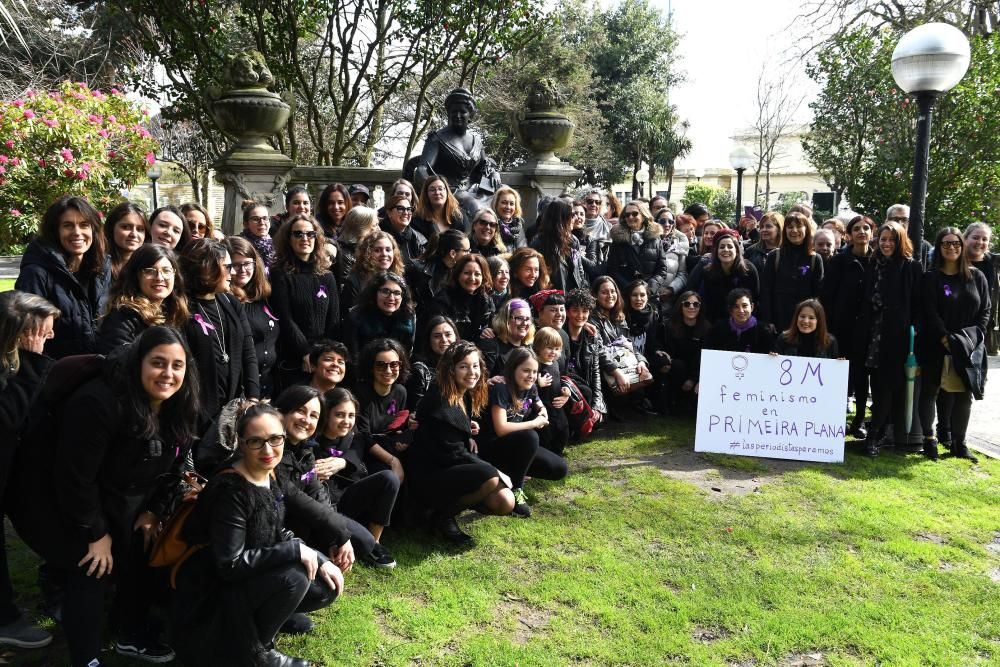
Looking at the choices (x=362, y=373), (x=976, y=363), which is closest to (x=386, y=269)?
(x=362, y=373)

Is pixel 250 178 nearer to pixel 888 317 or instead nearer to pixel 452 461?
pixel 452 461

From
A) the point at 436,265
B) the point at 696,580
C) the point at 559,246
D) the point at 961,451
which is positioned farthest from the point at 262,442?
the point at 961,451

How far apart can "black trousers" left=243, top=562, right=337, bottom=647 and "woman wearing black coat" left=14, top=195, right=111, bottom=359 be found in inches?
67.9

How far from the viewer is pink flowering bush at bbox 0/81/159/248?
9.95 metres

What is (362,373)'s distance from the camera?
475 cm

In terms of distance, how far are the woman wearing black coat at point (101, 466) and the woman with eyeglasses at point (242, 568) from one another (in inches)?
10.6

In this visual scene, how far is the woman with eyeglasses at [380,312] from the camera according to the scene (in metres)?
5.15

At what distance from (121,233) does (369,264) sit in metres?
1.69

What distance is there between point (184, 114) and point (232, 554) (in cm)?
1442

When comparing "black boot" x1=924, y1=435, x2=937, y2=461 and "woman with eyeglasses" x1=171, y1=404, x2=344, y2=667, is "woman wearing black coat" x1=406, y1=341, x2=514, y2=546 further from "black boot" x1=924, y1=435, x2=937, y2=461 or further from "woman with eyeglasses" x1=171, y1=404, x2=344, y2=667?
"black boot" x1=924, y1=435, x2=937, y2=461

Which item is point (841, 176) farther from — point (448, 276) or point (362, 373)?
point (362, 373)

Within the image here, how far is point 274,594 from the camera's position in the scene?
306 centimetres

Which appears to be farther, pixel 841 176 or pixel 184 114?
pixel 841 176

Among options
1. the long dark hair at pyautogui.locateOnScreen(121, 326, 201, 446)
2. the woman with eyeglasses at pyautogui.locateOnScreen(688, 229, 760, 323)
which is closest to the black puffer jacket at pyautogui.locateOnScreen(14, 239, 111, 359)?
the long dark hair at pyautogui.locateOnScreen(121, 326, 201, 446)
